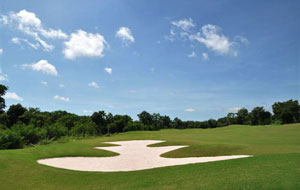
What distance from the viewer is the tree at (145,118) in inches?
4067

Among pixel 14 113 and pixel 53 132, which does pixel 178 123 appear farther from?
pixel 14 113

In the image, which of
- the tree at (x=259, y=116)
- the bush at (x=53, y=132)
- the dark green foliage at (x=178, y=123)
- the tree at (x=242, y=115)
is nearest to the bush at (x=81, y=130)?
the bush at (x=53, y=132)

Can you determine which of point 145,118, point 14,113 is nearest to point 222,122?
point 145,118

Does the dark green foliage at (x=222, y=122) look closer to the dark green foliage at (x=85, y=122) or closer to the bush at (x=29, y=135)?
the dark green foliage at (x=85, y=122)

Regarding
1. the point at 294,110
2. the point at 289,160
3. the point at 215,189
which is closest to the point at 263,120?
the point at 294,110

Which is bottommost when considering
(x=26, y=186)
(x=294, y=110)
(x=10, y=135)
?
(x=26, y=186)

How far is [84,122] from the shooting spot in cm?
6425

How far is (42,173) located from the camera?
1262cm

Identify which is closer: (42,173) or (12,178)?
(12,178)

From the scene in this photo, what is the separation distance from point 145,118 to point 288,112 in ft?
200

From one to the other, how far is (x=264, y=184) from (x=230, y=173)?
2207mm

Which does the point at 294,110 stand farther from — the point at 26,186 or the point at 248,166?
the point at 26,186

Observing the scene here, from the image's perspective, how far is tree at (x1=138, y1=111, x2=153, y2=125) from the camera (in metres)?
103

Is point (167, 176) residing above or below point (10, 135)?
below
